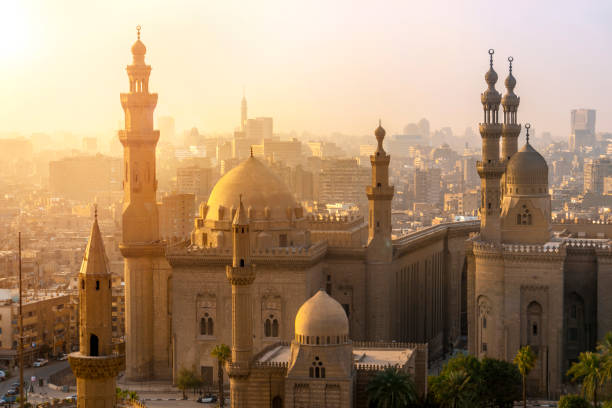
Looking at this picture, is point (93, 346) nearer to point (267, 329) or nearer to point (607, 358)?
point (267, 329)

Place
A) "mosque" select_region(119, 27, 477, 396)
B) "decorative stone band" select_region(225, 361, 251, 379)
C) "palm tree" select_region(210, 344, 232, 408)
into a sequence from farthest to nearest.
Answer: "mosque" select_region(119, 27, 477, 396)
"palm tree" select_region(210, 344, 232, 408)
"decorative stone band" select_region(225, 361, 251, 379)

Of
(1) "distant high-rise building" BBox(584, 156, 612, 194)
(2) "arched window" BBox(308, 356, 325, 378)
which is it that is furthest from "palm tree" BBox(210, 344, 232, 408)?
(1) "distant high-rise building" BBox(584, 156, 612, 194)

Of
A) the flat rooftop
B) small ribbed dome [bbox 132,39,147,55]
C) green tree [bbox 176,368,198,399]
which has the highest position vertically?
small ribbed dome [bbox 132,39,147,55]

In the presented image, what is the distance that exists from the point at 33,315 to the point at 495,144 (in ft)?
94.2

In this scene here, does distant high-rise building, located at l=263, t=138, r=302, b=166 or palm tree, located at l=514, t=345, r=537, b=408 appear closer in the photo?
palm tree, located at l=514, t=345, r=537, b=408

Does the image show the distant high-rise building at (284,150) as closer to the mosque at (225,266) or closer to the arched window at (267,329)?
the mosque at (225,266)

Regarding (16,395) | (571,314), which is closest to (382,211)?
(571,314)

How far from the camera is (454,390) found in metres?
39.5

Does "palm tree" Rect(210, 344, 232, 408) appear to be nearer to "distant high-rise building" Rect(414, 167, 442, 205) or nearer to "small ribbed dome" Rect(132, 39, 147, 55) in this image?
"small ribbed dome" Rect(132, 39, 147, 55)

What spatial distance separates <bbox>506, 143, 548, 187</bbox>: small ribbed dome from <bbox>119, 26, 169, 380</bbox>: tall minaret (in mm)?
15366

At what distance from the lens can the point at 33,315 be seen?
65.5m

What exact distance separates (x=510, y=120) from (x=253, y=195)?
1363 cm

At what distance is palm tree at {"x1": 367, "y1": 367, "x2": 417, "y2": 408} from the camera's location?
3731 cm

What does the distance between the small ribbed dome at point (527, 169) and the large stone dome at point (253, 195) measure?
9290 mm
